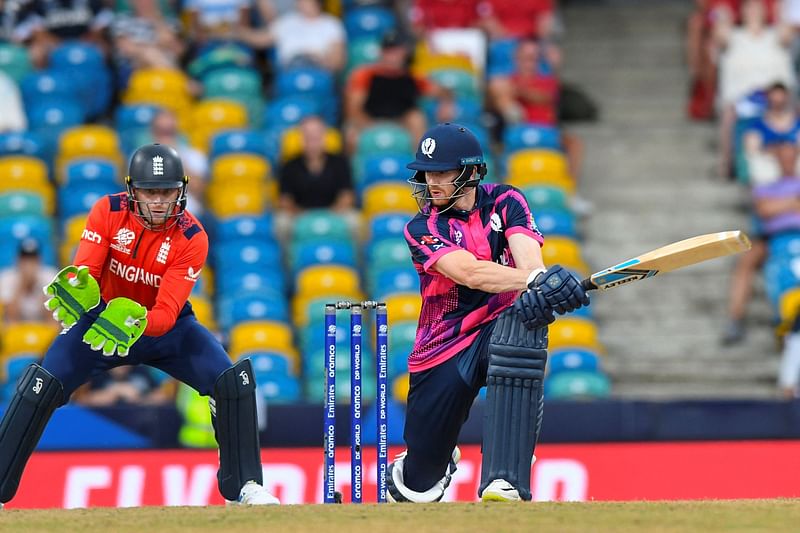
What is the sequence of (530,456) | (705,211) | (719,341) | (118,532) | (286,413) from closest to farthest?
(118,532)
(530,456)
(286,413)
(719,341)
(705,211)

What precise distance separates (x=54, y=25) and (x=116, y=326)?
270 inches

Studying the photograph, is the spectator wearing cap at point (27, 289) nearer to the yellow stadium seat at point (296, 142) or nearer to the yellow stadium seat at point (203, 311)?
the yellow stadium seat at point (203, 311)

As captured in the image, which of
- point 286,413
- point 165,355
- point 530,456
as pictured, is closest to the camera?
point 530,456

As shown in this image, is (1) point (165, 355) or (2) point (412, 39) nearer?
(1) point (165, 355)

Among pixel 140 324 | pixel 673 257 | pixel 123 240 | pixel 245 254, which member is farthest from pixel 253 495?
pixel 245 254

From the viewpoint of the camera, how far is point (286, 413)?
10.6m

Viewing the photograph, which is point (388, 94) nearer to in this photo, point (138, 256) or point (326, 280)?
point (326, 280)

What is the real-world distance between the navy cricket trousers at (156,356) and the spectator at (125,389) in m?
3.06

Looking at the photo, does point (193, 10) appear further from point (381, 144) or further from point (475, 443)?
point (475, 443)

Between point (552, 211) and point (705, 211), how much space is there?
5.71ft

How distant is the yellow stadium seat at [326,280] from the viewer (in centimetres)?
1201

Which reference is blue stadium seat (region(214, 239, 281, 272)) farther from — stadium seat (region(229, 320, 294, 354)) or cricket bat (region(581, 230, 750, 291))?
cricket bat (region(581, 230, 750, 291))

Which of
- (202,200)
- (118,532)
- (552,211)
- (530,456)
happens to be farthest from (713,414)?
(118,532)

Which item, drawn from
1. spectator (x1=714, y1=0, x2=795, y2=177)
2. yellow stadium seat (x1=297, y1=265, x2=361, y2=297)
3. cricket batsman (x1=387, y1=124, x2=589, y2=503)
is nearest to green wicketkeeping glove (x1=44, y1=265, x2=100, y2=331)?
cricket batsman (x1=387, y1=124, x2=589, y2=503)
